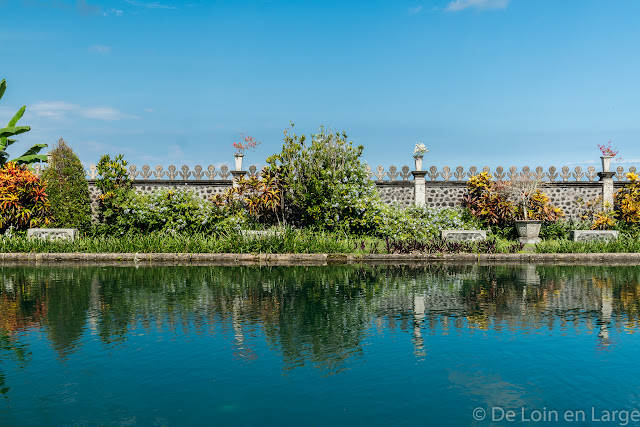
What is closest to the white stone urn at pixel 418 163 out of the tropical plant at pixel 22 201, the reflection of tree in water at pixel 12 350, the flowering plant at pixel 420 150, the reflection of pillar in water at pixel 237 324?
the flowering plant at pixel 420 150

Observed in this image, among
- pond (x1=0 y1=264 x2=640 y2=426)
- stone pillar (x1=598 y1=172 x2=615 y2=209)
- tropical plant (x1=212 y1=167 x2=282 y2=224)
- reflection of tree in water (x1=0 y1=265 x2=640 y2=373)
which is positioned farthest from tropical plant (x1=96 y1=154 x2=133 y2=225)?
stone pillar (x1=598 y1=172 x2=615 y2=209)

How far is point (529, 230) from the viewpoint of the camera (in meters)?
20.3

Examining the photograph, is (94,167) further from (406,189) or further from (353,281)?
(353,281)

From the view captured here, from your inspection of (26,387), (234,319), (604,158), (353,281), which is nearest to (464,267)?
(353,281)

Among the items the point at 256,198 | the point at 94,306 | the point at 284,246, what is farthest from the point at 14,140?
the point at 94,306

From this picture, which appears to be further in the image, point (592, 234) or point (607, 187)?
point (607, 187)

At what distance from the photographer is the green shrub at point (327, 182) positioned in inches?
777

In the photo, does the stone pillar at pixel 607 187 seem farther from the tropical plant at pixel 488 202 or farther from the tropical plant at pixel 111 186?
the tropical plant at pixel 111 186

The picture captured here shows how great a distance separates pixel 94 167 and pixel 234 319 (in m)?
17.5

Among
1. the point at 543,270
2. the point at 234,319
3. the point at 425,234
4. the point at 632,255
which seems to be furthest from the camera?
the point at 425,234

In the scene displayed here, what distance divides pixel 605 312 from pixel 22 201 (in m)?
19.2

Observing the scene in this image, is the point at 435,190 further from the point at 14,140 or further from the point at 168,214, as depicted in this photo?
the point at 14,140

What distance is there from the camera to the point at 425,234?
65.1 feet

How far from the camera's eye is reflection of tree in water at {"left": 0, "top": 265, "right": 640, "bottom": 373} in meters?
6.44
